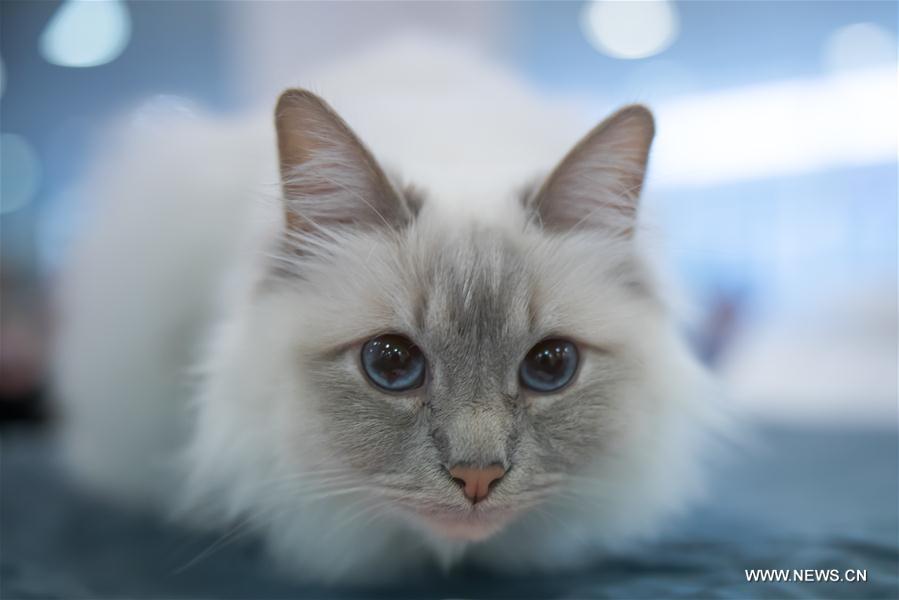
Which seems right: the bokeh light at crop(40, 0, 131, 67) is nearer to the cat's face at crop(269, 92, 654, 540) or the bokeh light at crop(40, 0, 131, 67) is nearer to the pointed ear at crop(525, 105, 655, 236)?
the cat's face at crop(269, 92, 654, 540)

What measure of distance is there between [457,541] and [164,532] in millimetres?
708

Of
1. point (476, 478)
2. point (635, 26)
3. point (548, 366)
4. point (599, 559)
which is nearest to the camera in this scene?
point (476, 478)

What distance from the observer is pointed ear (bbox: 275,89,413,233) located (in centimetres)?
114

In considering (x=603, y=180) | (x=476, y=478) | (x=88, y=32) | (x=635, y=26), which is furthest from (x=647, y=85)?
(x=88, y=32)

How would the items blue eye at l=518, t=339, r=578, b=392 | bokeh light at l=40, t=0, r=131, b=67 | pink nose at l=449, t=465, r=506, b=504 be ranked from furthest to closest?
bokeh light at l=40, t=0, r=131, b=67 → blue eye at l=518, t=339, r=578, b=392 → pink nose at l=449, t=465, r=506, b=504

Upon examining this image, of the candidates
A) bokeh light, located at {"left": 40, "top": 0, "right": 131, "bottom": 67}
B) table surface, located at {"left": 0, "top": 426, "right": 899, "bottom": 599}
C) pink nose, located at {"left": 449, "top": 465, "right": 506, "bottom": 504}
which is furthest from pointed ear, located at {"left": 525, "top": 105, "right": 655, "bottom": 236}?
bokeh light, located at {"left": 40, "top": 0, "right": 131, "bottom": 67}

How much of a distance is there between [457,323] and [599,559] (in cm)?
57

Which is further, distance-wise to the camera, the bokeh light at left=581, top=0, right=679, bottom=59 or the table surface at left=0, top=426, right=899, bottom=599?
the bokeh light at left=581, top=0, right=679, bottom=59

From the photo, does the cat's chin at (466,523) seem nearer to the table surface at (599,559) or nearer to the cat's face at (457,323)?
the cat's face at (457,323)

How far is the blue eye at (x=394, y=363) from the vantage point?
1.14 metres

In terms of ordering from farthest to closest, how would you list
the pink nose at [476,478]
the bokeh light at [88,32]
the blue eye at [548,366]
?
the bokeh light at [88,32]
the blue eye at [548,366]
the pink nose at [476,478]

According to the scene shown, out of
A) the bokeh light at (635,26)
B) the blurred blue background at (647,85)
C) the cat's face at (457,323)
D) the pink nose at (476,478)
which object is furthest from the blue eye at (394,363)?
the bokeh light at (635,26)

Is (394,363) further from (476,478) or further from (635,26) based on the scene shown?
(635,26)

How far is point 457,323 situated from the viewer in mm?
1121
